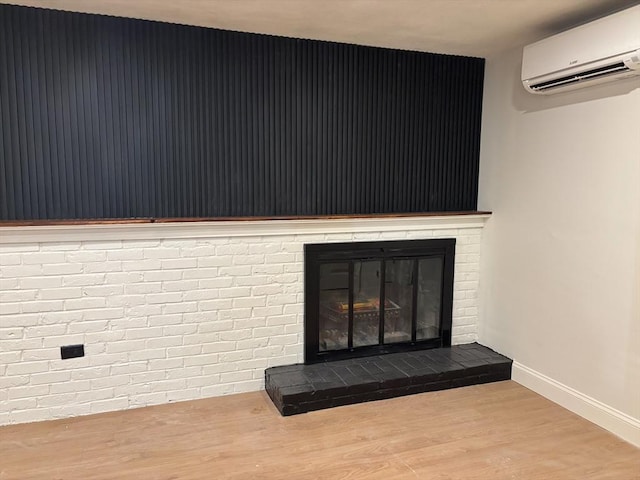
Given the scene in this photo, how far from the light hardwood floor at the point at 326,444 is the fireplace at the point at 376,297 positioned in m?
0.52

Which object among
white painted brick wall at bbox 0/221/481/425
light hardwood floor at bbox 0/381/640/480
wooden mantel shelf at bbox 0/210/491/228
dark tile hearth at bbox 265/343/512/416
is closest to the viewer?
light hardwood floor at bbox 0/381/640/480

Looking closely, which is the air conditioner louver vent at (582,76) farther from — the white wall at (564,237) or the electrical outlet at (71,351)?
the electrical outlet at (71,351)

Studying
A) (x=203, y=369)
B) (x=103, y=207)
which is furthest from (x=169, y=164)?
(x=203, y=369)

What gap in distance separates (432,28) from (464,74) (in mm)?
758

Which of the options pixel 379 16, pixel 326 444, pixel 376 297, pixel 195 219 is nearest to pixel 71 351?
pixel 195 219

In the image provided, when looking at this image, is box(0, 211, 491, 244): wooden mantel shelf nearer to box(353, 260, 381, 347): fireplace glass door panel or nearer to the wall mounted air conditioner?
box(353, 260, 381, 347): fireplace glass door panel

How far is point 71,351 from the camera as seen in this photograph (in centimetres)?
278

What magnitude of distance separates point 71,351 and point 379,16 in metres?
2.55

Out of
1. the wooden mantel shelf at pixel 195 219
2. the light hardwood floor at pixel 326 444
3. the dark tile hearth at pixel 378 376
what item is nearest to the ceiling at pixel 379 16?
the wooden mantel shelf at pixel 195 219

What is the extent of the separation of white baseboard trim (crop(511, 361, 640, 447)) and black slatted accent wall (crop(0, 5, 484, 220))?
1264 mm

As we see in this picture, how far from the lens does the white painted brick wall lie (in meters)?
2.70

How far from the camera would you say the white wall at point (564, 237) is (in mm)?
2611

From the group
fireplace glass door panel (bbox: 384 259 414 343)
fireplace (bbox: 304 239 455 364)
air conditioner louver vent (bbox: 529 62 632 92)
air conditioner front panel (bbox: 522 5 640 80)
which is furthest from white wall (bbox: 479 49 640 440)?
fireplace glass door panel (bbox: 384 259 414 343)

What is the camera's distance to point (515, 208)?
3.37m
